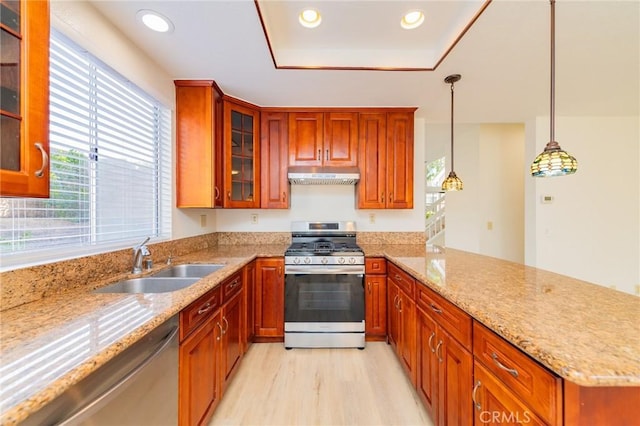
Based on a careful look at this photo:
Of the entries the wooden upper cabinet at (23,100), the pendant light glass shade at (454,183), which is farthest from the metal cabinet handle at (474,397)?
the wooden upper cabinet at (23,100)

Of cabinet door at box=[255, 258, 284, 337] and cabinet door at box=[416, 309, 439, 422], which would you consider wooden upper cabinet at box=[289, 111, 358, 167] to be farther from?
cabinet door at box=[416, 309, 439, 422]

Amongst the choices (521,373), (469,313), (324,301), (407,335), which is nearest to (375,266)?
(324,301)

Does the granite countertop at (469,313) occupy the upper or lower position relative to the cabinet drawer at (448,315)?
upper

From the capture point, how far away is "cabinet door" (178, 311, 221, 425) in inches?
46.4

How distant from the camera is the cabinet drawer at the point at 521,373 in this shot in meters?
0.71

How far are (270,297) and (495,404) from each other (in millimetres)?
1891

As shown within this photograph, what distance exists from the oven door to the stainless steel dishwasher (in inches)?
51.6

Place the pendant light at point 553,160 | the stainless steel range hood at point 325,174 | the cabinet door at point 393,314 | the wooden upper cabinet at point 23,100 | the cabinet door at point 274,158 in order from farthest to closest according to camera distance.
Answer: the cabinet door at point 274,158
the stainless steel range hood at point 325,174
the cabinet door at point 393,314
the pendant light at point 553,160
the wooden upper cabinet at point 23,100

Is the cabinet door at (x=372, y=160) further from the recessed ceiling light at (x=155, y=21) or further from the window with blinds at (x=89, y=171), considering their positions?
the window with blinds at (x=89, y=171)

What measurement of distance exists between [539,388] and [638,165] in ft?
13.7

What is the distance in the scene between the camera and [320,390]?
1.84m

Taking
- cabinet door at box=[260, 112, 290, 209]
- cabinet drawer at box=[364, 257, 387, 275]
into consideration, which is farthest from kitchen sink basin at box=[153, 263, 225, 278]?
cabinet drawer at box=[364, 257, 387, 275]

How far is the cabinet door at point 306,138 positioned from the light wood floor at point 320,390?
1931mm

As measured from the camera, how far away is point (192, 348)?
1.24 metres
